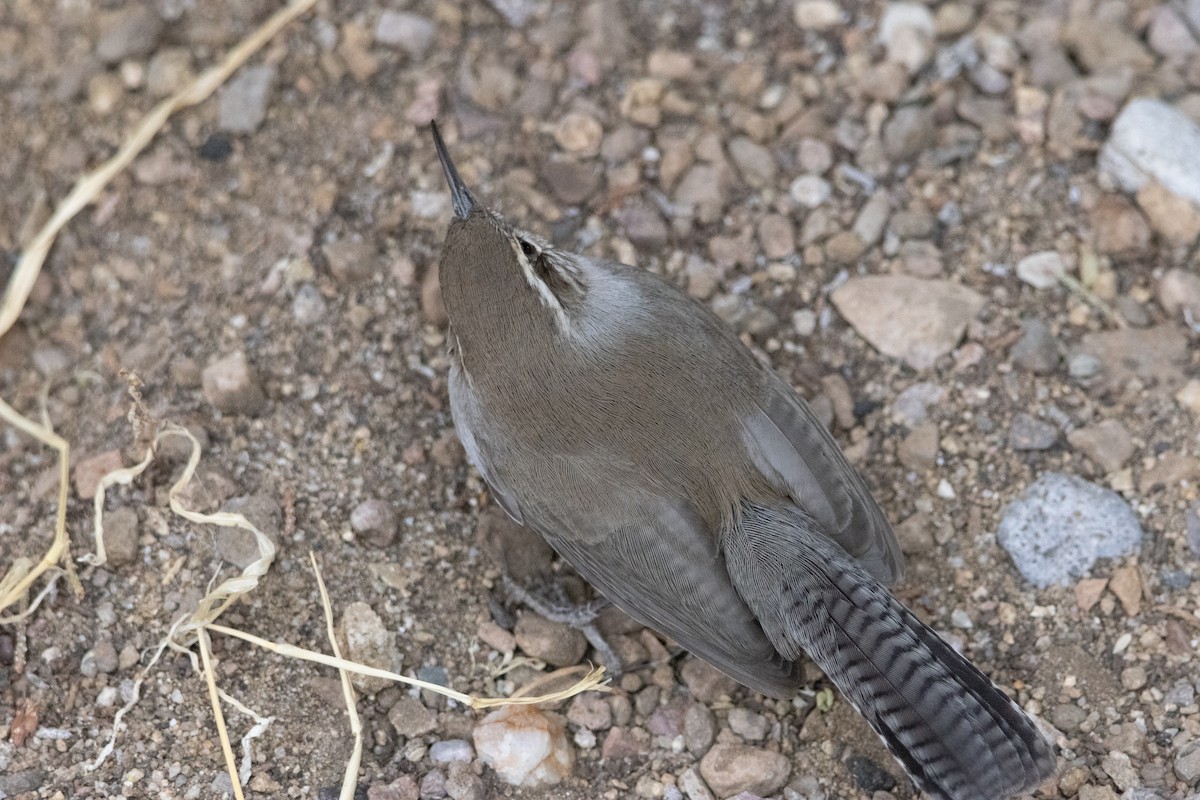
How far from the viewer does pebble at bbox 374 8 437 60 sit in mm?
→ 5523

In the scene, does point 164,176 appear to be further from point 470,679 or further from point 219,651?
point 470,679

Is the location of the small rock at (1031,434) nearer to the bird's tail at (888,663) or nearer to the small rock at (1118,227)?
the small rock at (1118,227)

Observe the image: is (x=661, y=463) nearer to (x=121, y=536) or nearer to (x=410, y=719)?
(x=410, y=719)

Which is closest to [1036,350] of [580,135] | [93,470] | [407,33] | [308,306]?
[580,135]

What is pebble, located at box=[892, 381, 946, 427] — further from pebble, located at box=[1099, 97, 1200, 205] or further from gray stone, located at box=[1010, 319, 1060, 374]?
pebble, located at box=[1099, 97, 1200, 205]

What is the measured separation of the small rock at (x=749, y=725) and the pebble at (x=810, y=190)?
216cm

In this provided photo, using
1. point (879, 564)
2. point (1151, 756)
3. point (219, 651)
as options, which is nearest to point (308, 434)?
point (219, 651)

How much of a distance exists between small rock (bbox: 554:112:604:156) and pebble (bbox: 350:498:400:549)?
5.94 ft

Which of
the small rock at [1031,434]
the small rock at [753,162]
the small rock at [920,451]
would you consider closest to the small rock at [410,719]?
the small rock at [920,451]

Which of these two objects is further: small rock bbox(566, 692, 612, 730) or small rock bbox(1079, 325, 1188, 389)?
small rock bbox(1079, 325, 1188, 389)

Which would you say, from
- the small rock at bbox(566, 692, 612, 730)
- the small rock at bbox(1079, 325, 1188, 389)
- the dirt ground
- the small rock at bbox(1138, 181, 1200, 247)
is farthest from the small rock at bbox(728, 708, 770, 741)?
the small rock at bbox(1138, 181, 1200, 247)

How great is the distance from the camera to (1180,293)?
491 centimetres

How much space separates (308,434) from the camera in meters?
4.77

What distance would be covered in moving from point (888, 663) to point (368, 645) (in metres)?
1.78
